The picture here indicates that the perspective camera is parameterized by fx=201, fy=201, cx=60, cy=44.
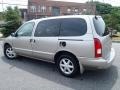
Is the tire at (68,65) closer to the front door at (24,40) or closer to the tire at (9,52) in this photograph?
the front door at (24,40)

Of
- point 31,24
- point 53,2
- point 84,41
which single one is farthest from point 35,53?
point 53,2

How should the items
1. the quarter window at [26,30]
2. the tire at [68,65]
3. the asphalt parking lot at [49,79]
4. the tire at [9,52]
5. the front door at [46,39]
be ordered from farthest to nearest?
1. the tire at [9,52]
2. the quarter window at [26,30]
3. the front door at [46,39]
4. the tire at [68,65]
5. the asphalt parking lot at [49,79]

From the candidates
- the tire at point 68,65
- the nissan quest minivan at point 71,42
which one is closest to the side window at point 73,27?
the nissan quest minivan at point 71,42

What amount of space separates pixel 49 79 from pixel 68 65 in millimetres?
674

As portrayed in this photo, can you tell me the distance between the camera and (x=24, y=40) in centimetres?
704

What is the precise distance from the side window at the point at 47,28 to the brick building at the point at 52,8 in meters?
59.5

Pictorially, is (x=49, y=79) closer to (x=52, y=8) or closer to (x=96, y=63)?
(x=96, y=63)

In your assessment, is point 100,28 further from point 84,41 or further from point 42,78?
point 42,78

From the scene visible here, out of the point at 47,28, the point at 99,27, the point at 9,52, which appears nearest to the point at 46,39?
the point at 47,28

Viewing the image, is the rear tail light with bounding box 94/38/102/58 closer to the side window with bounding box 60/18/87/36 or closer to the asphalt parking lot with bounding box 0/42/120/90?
the side window with bounding box 60/18/87/36

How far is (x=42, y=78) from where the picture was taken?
228 inches

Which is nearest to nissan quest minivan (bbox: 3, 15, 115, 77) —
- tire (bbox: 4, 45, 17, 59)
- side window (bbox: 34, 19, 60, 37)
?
side window (bbox: 34, 19, 60, 37)

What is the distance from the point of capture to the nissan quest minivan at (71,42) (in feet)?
17.3

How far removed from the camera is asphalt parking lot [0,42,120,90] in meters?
5.12
